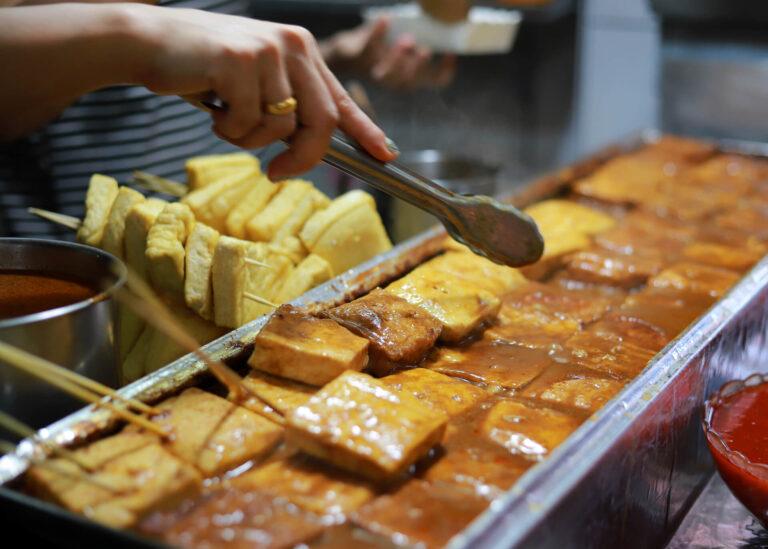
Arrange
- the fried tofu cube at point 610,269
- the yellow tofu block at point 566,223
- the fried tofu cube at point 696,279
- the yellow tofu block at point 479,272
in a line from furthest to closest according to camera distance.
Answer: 1. the yellow tofu block at point 566,223
2. the fried tofu cube at point 610,269
3. the fried tofu cube at point 696,279
4. the yellow tofu block at point 479,272

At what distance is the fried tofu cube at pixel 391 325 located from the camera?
1.99 meters

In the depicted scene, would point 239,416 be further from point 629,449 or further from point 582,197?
point 582,197

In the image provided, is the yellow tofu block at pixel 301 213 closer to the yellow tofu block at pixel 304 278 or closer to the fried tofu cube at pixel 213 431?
the yellow tofu block at pixel 304 278

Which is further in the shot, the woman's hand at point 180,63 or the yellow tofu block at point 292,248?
the yellow tofu block at point 292,248

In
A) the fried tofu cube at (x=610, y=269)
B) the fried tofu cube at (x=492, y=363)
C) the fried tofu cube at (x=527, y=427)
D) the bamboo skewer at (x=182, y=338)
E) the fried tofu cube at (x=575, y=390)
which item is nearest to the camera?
the bamboo skewer at (x=182, y=338)

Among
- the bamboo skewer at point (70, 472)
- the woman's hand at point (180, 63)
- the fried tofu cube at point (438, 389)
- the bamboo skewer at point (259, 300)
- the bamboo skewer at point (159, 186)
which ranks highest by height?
the woman's hand at point (180, 63)

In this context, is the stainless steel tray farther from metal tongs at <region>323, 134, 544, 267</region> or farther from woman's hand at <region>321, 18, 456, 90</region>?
woman's hand at <region>321, 18, 456, 90</region>

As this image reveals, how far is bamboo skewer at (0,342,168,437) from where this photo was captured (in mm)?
1399

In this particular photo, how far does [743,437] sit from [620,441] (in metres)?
0.48

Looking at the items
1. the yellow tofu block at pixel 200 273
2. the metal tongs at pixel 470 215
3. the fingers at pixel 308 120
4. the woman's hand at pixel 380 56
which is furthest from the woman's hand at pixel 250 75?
the woman's hand at pixel 380 56

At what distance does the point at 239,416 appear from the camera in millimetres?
1698

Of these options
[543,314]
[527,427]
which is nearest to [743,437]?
[527,427]

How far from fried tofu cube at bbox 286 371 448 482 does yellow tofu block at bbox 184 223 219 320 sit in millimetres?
579

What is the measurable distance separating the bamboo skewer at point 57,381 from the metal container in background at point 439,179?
1540 millimetres
